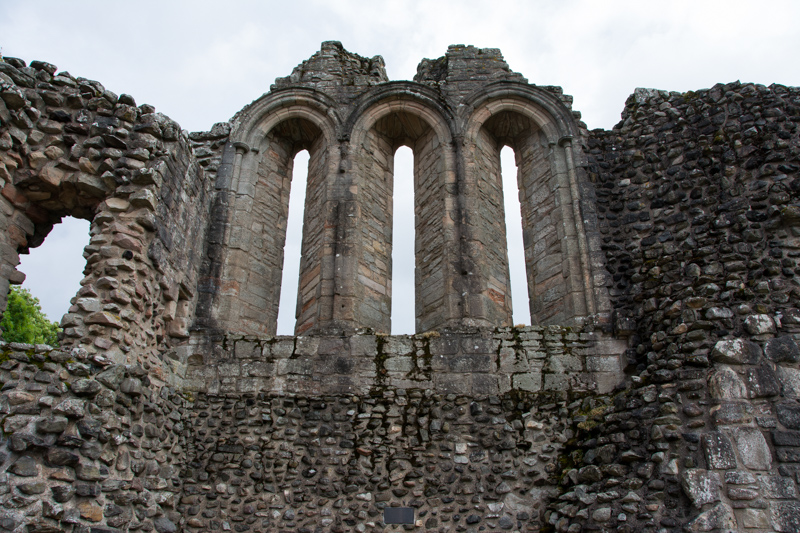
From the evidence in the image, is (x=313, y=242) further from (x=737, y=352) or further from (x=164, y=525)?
(x=737, y=352)

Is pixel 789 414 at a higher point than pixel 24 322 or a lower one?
lower

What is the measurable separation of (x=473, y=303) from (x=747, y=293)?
270cm

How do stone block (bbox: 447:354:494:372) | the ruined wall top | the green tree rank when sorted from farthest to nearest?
the green tree, the ruined wall top, stone block (bbox: 447:354:494:372)

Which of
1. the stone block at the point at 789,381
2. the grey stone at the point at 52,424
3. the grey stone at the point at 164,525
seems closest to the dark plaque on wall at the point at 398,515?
the grey stone at the point at 164,525

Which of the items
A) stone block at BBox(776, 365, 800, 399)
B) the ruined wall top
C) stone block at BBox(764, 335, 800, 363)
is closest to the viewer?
stone block at BBox(776, 365, 800, 399)

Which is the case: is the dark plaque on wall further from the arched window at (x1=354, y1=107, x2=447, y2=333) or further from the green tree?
the green tree

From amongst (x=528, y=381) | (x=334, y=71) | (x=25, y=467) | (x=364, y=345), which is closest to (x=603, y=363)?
(x=528, y=381)

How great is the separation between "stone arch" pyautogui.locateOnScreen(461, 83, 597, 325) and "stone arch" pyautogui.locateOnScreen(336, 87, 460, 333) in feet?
1.03

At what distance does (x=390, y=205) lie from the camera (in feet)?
25.7

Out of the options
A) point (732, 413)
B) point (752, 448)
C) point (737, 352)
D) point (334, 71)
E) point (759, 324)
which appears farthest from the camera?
point (334, 71)

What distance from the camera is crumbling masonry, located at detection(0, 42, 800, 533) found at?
4.59 meters

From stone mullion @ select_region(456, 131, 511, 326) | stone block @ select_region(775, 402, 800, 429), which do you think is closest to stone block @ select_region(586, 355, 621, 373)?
stone mullion @ select_region(456, 131, 511, 326)

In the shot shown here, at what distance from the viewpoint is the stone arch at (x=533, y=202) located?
674 centimetres

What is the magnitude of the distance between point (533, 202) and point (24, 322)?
13882mm
